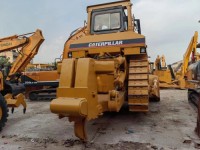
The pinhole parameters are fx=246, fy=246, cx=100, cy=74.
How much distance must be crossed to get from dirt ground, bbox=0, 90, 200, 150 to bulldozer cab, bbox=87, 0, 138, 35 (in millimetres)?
2247

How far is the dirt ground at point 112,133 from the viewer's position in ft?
13.4

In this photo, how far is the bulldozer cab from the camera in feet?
20.8

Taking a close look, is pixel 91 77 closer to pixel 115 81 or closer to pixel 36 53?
pixel 115 81

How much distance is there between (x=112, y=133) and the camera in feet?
15.5

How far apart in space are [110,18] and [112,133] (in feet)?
10.2

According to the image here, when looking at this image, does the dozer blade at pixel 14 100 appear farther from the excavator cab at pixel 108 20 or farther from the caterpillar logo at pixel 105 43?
the excavator cab at pixel 108 20

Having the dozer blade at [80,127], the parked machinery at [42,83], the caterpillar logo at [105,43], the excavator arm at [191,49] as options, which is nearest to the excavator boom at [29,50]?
the parked machinery at [42,83]

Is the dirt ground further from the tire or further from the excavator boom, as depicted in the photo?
the excavator boom

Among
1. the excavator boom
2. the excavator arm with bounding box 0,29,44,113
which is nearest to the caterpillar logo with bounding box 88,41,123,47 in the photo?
the excavator arm with bounding box 0,29,44,113

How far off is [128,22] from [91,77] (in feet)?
9.81

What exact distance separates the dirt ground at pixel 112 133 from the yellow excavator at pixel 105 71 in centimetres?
43

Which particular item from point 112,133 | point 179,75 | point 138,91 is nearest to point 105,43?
point 138,91

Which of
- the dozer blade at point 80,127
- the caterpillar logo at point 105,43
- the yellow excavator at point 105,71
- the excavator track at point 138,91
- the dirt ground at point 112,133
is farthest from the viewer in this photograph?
the caterpillar logo at point 105,43

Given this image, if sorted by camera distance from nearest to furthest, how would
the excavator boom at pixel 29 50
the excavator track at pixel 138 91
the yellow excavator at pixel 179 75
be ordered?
the excavator track at pixel 138 91 < the excavator boom at pixel 29 50 < the yellow excavator at pixel 179 75
